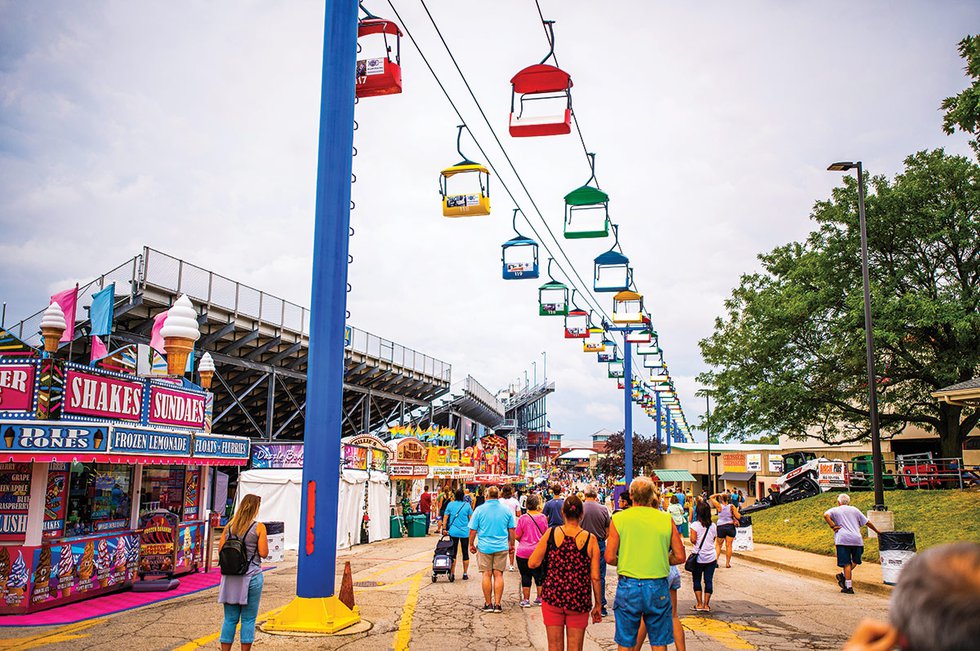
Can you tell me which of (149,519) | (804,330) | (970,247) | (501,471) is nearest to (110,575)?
(149,519)

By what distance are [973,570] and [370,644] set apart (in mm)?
7669

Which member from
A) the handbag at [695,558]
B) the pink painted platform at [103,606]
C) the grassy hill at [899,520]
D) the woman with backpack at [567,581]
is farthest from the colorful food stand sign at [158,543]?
the grassy hill at [899,520]

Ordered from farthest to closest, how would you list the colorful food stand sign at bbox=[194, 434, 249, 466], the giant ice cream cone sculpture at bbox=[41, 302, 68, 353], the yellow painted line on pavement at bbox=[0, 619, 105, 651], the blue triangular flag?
the blue triangular flag → the colorful food stand sign at bbox=[194, 434, 249, 466] → the giant ice cream cone sculpture at bbox=[41, 302, 68, 353] → the yellow painted line on pavement at bbox=[0, 619, 105, 651]

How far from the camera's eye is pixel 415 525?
28938 millimetres

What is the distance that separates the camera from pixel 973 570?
1.80 metres

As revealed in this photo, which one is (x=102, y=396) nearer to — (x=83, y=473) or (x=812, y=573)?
(x=83, y=473)

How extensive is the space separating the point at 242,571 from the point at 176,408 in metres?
7.68

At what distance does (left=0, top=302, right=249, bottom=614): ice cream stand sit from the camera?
10.6 m

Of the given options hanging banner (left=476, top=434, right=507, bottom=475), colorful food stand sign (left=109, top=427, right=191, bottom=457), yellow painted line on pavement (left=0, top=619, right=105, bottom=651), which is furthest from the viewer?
hanging banner (left=476, top=434, right=507, bottom=475)

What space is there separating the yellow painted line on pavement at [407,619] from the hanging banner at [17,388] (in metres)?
5.79

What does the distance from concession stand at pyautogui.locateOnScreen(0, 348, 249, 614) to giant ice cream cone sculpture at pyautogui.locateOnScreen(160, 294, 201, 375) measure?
1.82ft

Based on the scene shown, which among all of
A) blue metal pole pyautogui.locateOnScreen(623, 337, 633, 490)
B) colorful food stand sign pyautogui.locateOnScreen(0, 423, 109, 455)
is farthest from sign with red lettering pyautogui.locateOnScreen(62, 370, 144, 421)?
blue metal pole pyautogui.locateOnScreen(623, 337, 633, 490)

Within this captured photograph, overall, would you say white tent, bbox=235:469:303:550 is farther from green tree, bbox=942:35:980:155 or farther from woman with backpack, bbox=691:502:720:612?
green tree, bbox=942:35:980:155

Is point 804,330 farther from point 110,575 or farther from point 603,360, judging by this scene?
point 110,575
